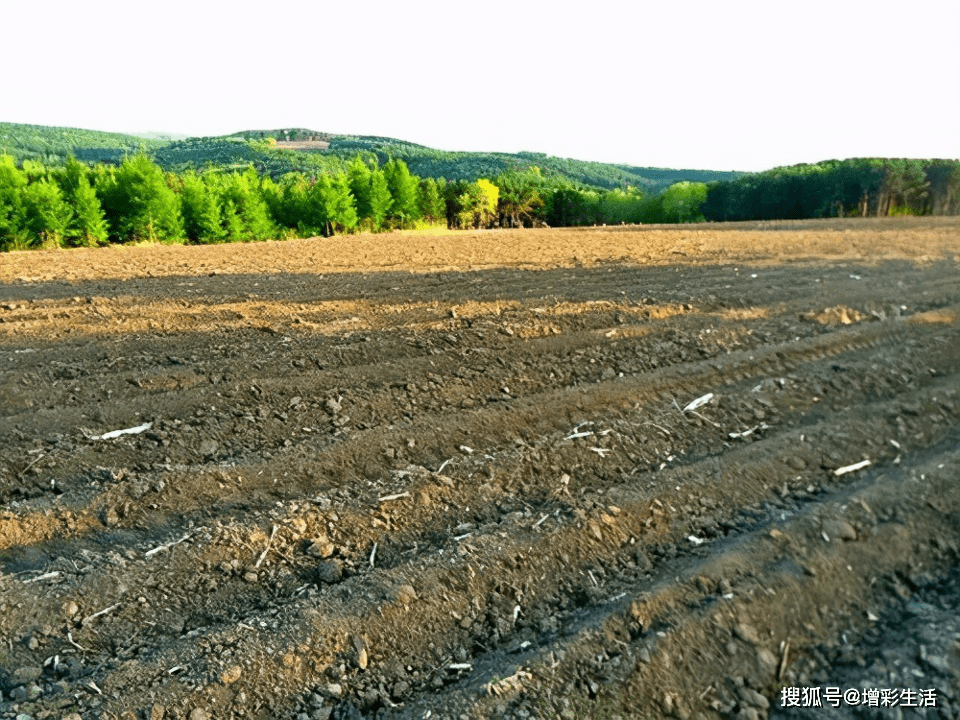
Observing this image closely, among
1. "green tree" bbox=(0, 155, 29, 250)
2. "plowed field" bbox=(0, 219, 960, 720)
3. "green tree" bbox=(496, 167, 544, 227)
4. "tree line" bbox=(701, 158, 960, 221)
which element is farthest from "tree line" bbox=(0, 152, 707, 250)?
"plowed field" bbox=(0, 219, 960, 720)

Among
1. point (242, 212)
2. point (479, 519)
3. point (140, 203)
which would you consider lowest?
point (479, 519)

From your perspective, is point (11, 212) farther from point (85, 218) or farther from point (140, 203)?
point (140, 203)

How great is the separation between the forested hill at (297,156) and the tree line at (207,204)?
43327 mm

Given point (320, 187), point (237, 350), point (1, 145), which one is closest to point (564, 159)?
point (1, 145)

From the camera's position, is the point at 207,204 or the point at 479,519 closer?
the point at 479,519

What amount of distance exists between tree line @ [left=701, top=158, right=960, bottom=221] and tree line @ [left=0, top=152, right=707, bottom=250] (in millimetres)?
3100

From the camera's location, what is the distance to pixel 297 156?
107 m

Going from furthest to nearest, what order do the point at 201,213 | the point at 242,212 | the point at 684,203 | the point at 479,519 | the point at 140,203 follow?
the point at 684,203, the point at 242,212, the point at 201,213, the point at 140,203, the point at 479,519

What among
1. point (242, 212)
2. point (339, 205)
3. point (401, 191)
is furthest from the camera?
point (401, 191)

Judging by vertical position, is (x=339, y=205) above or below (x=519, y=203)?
below

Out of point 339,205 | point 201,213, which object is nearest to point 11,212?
point 201,213

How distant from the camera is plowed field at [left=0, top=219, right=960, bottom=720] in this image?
8.86 feet

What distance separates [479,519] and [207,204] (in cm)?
3320

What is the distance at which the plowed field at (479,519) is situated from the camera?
8.86ft
